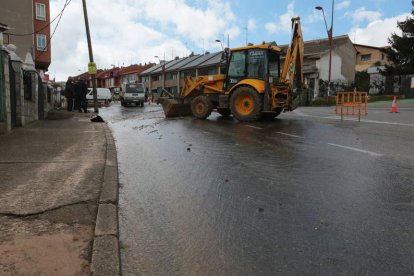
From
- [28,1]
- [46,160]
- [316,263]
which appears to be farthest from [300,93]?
[28,1]

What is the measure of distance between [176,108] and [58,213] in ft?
47.8

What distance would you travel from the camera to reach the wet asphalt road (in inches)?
129

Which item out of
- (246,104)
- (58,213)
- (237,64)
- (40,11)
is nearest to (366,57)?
(40,11)

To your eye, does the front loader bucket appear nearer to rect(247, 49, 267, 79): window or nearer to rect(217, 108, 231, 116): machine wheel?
Result: rect(217, 108, 231, 116): machine wheel

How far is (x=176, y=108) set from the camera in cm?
1864

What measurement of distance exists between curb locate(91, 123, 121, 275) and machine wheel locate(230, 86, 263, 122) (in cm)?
A: 940

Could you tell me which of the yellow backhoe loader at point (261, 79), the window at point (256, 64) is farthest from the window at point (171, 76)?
the window at point (256, 64)

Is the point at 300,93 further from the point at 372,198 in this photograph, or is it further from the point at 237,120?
the point at 372,198

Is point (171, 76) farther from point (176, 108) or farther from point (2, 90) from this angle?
point (2, 90)

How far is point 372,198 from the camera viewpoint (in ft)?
16.0

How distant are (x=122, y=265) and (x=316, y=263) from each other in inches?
59.8

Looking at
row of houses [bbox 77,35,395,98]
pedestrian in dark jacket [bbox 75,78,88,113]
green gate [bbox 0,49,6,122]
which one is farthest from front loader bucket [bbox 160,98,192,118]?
row of houses [bbox 77,35,395,98]

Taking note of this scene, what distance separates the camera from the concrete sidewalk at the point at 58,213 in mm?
3131

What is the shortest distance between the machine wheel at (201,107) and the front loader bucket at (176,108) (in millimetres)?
1347
